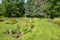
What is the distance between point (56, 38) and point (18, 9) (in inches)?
1457

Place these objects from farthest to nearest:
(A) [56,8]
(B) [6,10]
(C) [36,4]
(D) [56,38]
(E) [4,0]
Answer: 1. (E) [4,0]
2. (B) [6,10]
3. (C) [36,4]
4. (A) [56,8]
5. (D) [56,38]

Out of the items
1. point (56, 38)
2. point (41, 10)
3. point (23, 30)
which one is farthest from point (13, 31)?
point (41, 10)

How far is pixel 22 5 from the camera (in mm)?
50750

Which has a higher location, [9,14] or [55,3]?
[55,3]

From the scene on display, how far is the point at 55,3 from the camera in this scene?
117 feet

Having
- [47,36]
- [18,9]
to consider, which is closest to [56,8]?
[18,9]

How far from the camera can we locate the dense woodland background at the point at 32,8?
35.7 m

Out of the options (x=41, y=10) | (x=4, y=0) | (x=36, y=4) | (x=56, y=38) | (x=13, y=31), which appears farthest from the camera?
(x=4, y=0)

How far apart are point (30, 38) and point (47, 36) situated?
131 centimetres

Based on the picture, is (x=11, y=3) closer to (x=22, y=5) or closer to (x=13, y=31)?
(x=22, y=5)

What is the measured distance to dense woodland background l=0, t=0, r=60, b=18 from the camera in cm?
3566

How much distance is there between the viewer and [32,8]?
145 feet

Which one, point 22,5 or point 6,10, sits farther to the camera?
point 22,5

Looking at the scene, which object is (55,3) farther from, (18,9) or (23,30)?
(23,30)
